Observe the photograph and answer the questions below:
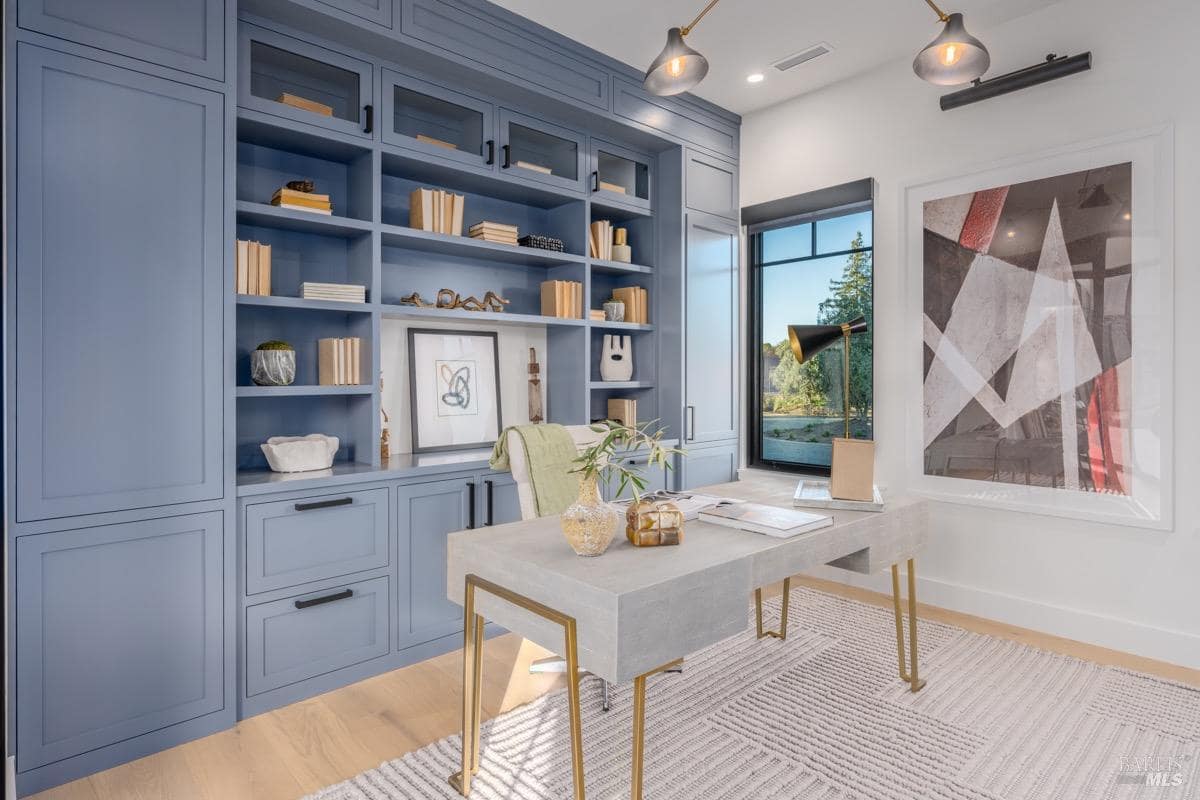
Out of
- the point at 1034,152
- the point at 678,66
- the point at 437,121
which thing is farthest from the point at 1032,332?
the point at 437,121

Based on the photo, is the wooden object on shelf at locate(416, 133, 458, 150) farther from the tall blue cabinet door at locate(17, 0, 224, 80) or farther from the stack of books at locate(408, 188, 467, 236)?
the tall blue cabinet door at locate(17, 0, 224, 80)

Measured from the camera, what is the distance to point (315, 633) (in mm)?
2598

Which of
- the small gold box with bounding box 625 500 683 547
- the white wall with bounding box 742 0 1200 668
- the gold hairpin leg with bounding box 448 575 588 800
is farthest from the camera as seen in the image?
the white wall with bounding box 742 0 1200 668

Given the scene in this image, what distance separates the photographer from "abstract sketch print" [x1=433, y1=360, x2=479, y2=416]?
3398 mm

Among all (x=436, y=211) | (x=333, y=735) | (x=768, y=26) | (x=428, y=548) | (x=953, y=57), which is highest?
(x=768, y=26)

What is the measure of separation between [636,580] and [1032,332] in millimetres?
2623

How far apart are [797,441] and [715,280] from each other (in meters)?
1.13

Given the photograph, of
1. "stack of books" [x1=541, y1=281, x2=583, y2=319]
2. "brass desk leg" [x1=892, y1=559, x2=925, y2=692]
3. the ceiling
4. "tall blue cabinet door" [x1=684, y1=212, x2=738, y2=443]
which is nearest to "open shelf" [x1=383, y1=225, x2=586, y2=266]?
"stack of books" [x1=541, y1=281, x2=583, y2=319]

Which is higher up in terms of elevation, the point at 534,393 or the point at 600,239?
the point at 600,239

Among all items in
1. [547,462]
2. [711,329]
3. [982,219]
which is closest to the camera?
[547,462]

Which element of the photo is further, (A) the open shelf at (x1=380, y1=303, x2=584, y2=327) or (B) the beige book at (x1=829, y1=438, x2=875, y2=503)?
(A) the open shelf at (x1=380, y1=303, x2=584, y2=327)

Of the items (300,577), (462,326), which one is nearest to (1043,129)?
(462,326)

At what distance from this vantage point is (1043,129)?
3152 millimetres

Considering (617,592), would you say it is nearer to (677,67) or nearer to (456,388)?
(677,67)
